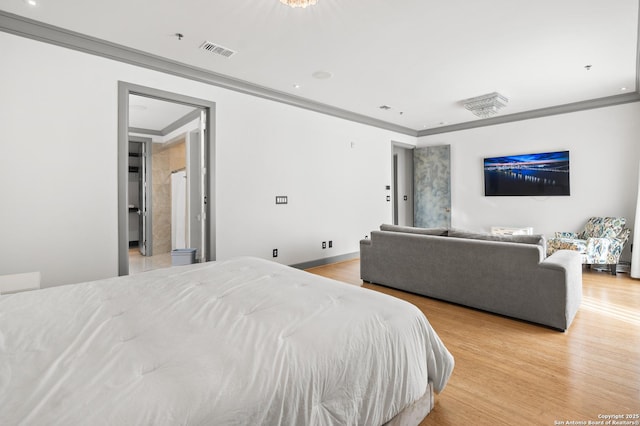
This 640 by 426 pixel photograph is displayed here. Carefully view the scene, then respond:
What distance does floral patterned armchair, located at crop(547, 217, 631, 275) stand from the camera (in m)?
4.65

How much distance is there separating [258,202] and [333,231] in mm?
1632

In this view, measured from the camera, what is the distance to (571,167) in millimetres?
5559

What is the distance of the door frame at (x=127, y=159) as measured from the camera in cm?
340

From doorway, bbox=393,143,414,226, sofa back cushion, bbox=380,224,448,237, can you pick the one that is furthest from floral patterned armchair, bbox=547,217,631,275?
doorway, bbox=393,143,414,226

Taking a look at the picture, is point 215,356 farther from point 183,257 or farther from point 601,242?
point 601,242

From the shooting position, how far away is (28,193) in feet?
9.57

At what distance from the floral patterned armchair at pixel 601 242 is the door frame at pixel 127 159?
509 cm

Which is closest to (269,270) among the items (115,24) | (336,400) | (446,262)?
(336,400)

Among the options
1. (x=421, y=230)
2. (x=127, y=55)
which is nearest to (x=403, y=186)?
(x=421, y=230)

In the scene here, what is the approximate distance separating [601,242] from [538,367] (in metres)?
3.59

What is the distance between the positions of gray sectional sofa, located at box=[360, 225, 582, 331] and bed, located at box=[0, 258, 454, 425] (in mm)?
1816

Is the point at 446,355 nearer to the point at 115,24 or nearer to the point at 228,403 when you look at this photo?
the point at 228,403

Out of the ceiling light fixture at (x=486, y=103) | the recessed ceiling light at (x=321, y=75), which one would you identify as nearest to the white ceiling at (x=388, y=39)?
the recessed ceiling light at (x=321, y=75)

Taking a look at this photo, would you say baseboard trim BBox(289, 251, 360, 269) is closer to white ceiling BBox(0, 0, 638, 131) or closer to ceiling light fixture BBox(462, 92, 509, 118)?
white ceiling BBox(0, 0, 638, 131)
